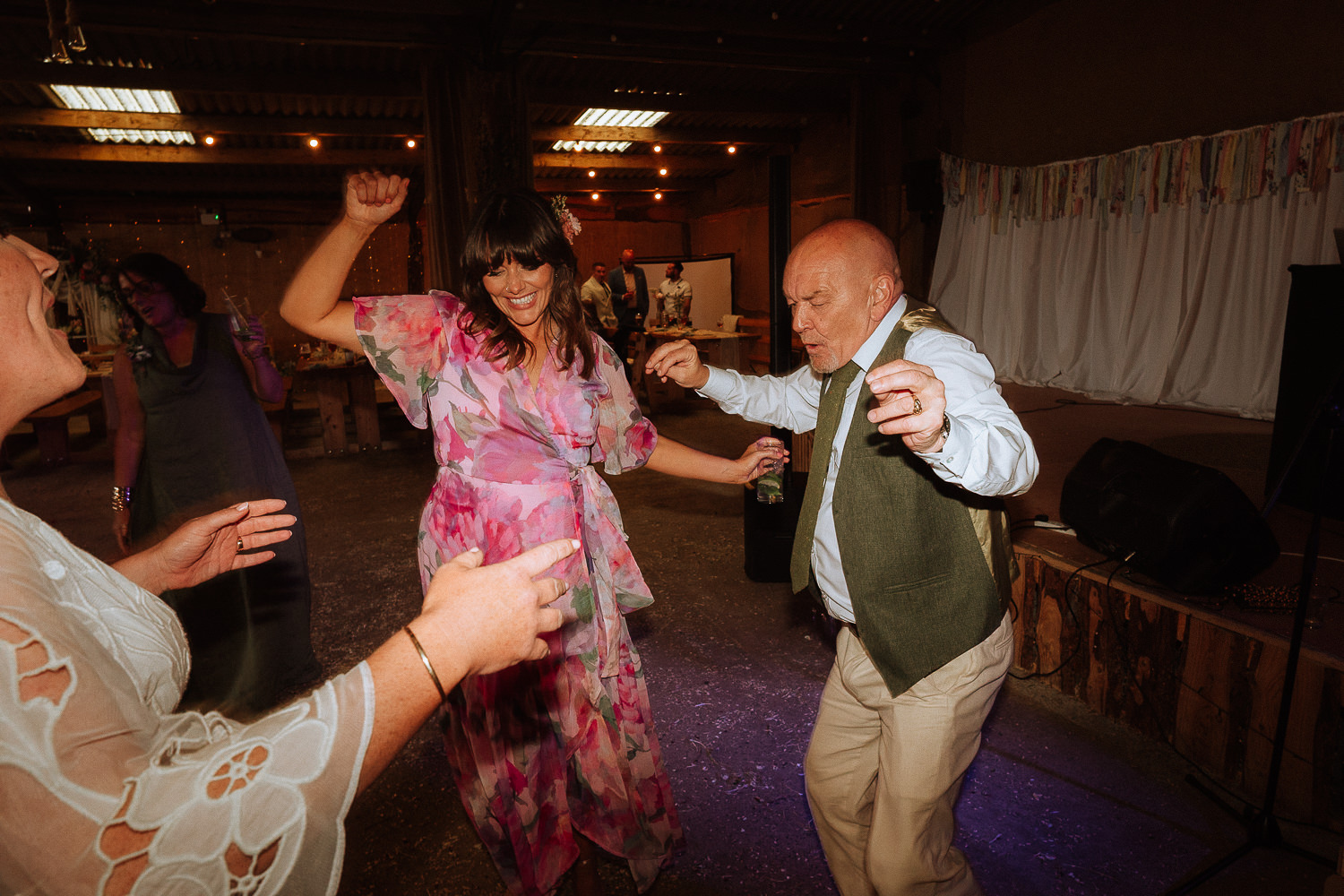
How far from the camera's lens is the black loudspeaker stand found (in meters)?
1.99

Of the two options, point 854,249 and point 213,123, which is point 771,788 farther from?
point 213,123

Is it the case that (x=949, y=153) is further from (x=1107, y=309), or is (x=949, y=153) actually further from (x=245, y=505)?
(x=245, y=505)

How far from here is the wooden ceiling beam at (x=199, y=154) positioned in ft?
38.7

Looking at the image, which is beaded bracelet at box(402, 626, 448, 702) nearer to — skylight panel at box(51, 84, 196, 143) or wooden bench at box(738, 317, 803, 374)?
skylight panel at box(51, 84, 196, 143)

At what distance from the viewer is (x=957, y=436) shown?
1.44 metres

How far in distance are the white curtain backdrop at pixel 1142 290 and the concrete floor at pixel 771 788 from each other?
5.73 meters

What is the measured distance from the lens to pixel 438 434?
2.05 meters

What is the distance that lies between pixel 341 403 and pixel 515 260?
7.80m

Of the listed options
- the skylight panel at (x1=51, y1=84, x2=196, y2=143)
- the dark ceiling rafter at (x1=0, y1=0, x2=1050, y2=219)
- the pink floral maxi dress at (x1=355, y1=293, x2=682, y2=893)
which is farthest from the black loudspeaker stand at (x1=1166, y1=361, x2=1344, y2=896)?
the skylight panel at (x1=51, y1=84, x2=196, y2=143)

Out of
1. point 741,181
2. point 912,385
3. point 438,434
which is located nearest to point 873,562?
point 912,385

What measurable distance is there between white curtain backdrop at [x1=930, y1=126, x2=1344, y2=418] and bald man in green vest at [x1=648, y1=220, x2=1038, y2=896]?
677 cm

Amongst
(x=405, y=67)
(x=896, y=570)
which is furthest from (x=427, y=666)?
(x=405, y=67)

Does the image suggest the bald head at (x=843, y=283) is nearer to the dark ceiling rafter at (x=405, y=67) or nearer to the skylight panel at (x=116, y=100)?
the dark ceiling rafter at (x=405, y=67)

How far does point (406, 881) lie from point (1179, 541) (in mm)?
3054
